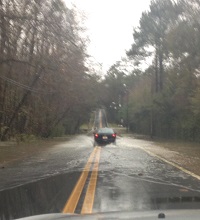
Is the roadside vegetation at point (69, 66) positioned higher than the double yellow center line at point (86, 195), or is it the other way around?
the roadside vegetation at point (69, 66)

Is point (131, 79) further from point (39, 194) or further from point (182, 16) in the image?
point (39, 194)

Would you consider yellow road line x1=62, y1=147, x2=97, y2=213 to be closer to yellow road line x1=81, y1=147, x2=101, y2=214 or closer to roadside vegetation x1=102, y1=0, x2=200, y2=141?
yellow road line x1=81, y1=147, x2=101, y2=214

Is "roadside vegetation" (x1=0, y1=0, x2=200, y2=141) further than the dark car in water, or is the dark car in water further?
the dark car in water

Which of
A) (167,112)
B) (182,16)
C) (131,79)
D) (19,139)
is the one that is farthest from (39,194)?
(131,79)

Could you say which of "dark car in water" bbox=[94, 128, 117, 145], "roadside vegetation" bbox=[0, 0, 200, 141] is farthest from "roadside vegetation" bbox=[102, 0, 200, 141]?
"dark car in water" bbox=[94, 128, 117, 145]

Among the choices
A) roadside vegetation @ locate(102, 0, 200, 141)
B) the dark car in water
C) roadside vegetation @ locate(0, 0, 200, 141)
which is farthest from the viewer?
roadside vegetation @ locate(102, 0, 200, 141)

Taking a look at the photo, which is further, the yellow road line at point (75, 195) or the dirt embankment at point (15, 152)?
the dirt embankment at point (15, 152)

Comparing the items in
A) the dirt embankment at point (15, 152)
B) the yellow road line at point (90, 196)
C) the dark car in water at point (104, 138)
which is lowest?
the yellow road line at point (90, 196)

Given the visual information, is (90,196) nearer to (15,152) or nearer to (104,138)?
(15,152)

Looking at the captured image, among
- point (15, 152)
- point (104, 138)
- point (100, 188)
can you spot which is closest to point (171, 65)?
point (104, 138)

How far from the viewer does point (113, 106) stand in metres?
145

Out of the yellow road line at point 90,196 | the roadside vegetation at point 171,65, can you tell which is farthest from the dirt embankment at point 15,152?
the roadside vegetation at point 171,65

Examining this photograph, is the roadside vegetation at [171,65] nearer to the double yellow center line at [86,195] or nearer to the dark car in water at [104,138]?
the dark car in water at [104,138]

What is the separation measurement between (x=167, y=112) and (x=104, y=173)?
46.2 m
